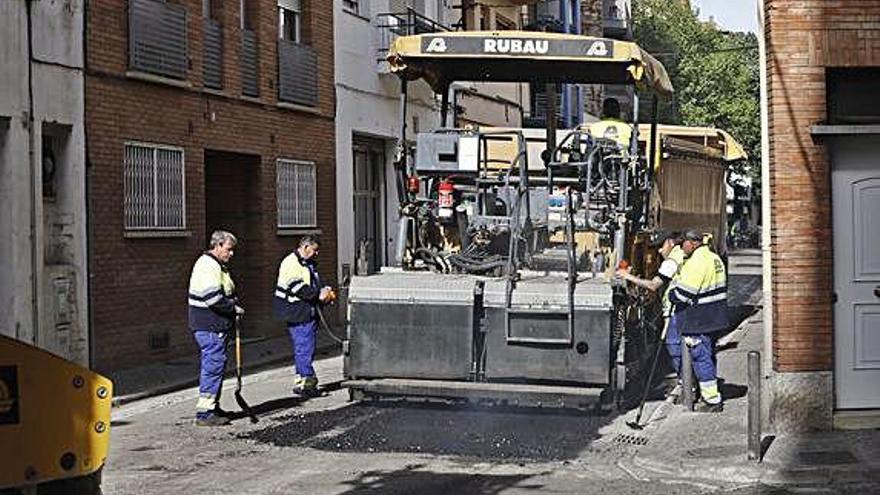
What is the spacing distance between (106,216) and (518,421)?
6.75 m

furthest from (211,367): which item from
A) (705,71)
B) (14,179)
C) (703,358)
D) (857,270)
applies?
(705,71)

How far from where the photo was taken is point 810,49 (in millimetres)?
11055

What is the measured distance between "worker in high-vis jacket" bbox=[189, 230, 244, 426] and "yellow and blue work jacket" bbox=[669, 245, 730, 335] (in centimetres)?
419

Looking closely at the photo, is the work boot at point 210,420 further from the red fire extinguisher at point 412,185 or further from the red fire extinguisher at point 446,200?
the red fire extinguisher at point 446,200

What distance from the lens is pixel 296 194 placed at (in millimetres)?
22031

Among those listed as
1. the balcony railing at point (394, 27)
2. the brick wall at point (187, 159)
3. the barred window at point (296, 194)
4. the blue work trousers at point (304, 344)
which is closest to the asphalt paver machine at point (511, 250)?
the blue work trousers at point (304, 344)

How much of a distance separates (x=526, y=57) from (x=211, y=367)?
431cm

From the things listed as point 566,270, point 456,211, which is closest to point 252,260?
point 456,211

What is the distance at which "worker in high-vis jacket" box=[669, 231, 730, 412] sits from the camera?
→ 12398mm

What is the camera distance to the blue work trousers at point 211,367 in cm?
1213

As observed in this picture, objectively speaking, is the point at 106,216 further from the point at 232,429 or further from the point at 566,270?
the point at 566,270

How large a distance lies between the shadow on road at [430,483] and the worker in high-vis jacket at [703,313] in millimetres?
3287

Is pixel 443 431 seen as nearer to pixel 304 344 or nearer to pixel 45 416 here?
pixel 304 344

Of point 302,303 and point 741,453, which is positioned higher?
point 302,303
